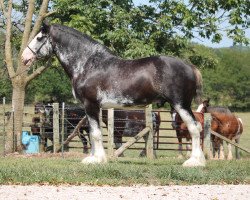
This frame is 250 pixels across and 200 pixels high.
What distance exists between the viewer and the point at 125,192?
28.8ft

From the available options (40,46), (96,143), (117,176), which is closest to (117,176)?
(117,176)

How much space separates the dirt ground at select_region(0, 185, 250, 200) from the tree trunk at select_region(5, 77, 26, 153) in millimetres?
8950

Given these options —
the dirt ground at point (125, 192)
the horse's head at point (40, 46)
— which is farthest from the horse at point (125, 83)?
the dirt ground at point (125, 192)

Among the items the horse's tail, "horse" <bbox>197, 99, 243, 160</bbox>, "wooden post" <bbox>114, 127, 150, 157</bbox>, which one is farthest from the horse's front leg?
"horse" <bbox>197, 99, 243, 160</bbox>

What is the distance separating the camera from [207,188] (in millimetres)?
9281

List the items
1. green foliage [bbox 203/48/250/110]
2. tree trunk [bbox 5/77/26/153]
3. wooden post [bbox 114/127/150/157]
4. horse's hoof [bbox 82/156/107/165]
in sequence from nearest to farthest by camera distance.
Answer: horse's hoof [bbox 82/156/107/165]
wooden post [bbox 114/127/150/157]
tree trunk [bbox 5/77/26/153]
green foliage [bbox 203/48/250/110]

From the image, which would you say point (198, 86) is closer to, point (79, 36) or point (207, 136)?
point (79, 36)

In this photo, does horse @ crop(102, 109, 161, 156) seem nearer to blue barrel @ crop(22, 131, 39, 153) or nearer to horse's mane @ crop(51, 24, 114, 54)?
blue barrel @ crop(22, 131, 39, 153)

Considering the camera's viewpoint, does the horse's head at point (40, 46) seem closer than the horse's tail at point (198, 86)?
No

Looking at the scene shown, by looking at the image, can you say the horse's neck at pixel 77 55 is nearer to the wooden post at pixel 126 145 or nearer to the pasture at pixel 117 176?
the pasture at pixel 117 176

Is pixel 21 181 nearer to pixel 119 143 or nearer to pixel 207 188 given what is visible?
pixel 207 188

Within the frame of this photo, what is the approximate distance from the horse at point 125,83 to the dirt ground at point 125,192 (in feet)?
9.46

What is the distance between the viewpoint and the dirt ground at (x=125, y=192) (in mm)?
8344

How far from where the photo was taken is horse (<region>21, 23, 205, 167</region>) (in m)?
12.1
